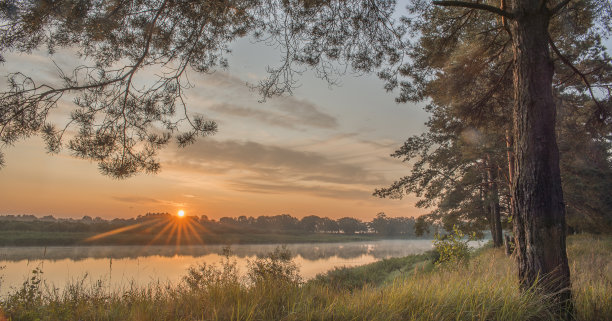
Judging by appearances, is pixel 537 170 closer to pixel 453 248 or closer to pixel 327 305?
pixel 327 305

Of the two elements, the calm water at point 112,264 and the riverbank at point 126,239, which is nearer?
the calm water at point 112,264

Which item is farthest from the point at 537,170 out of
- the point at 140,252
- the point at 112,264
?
the point at 140,252

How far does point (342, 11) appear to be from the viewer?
6414 mm

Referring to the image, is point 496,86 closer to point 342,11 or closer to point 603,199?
point 342,11

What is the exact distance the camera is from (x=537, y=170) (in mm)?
4207

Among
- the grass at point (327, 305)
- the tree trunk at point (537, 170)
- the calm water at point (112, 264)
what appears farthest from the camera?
the calm water at point (112, 264)

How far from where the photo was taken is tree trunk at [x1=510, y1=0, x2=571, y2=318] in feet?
13.5

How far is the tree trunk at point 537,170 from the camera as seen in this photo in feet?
13.5

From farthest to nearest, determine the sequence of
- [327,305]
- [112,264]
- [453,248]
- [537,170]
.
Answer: [112,264], [453,248], [537,170], [327,305]

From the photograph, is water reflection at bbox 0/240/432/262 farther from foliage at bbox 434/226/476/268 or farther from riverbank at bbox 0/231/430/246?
foliage at bbox 434/226/476/268

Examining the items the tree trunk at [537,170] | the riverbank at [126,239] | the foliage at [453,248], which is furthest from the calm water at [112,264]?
the riverbank at [126,239]

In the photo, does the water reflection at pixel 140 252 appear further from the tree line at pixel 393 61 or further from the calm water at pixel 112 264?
the tree line at pixel 393 61

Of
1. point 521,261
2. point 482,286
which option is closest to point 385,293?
point 482,286

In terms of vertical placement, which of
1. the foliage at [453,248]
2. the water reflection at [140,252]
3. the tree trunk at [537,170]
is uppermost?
the tree trunk at [537,170]
